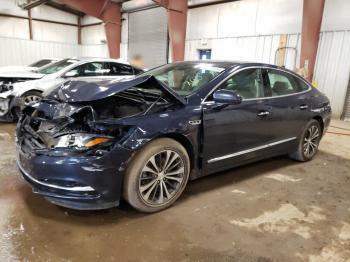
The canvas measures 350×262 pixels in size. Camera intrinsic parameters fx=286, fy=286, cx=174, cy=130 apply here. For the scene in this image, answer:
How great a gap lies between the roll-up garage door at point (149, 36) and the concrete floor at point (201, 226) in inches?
399

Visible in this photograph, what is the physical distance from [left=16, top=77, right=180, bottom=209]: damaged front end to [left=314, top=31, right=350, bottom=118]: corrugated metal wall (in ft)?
23.3

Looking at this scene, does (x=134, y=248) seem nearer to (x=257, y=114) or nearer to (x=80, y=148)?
(x=80, y=148)

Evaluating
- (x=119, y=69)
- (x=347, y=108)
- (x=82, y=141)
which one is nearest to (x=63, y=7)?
(x=119, y=69)

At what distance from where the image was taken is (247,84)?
3.06m

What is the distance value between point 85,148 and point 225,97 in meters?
1.28

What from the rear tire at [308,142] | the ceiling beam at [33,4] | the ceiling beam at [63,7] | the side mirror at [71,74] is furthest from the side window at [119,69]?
the ceiling beam at [63,7]

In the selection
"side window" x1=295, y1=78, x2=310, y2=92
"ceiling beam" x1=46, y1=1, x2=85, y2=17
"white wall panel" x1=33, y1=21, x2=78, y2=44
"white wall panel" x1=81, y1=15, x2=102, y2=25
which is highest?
"ceiling beam" x1=46, y1=1, x2=85, y2=17

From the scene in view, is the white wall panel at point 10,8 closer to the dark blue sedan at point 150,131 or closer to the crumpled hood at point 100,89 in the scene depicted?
the dark blue sedan at point 150,131

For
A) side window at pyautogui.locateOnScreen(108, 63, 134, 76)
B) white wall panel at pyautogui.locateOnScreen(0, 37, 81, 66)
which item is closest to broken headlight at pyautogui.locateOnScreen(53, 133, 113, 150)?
side window at pyautogui.locateOnScreen(108, 63, 134, 76)

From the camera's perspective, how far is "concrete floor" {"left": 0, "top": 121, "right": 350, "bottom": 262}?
198 centimetres

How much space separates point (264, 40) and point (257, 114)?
7155 mm

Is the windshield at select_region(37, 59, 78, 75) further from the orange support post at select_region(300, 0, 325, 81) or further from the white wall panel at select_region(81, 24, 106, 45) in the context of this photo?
the white wall panel at select_region(81, 24, 106, 45)

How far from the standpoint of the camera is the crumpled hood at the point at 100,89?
Answer: 233cm

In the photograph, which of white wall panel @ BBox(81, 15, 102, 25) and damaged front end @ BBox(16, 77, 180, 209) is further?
white wall panel @ BBox(81, 15, 102, 25)
